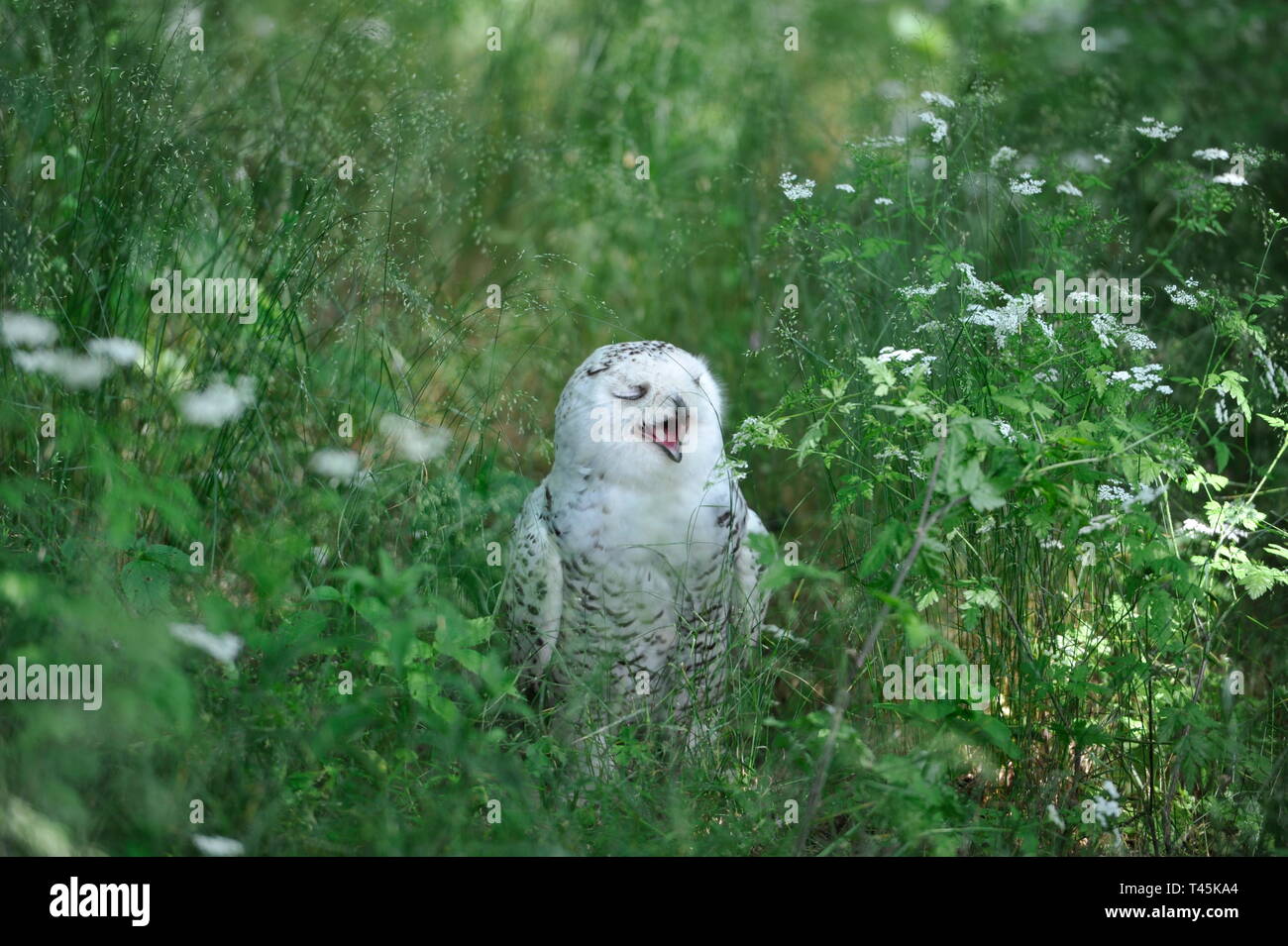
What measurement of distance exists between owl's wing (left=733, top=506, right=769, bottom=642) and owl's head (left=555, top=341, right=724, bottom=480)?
30 cm

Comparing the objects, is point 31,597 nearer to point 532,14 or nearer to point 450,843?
point 450,843

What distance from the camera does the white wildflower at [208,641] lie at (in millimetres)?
2553

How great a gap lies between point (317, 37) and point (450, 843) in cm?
324

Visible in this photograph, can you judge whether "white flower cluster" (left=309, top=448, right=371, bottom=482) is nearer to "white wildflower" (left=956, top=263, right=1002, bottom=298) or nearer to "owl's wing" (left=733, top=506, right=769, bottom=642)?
"owl's wing" (left=733, top=506, right=769, bottom=642)

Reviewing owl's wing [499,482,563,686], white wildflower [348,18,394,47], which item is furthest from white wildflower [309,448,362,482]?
white wildflower [348,18,394,47]

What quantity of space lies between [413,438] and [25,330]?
1.05 meters

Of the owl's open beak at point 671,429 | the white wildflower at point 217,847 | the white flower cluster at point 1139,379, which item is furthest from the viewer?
the owl's open beak at point 671,429

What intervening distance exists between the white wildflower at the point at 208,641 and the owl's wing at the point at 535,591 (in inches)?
35.4

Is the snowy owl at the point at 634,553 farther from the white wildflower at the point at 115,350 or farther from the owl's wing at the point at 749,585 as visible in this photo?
the white wildflower at the point at 115,350

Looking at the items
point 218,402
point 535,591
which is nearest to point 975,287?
point 535,591

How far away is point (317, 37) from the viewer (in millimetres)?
4559

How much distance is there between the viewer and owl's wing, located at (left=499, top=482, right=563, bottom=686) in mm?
3445

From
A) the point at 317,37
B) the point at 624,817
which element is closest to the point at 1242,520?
the point at 624,817

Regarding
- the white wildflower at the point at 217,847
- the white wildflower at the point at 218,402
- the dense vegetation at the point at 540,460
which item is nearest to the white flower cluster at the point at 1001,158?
the dense vegetation at the point at 540,460
